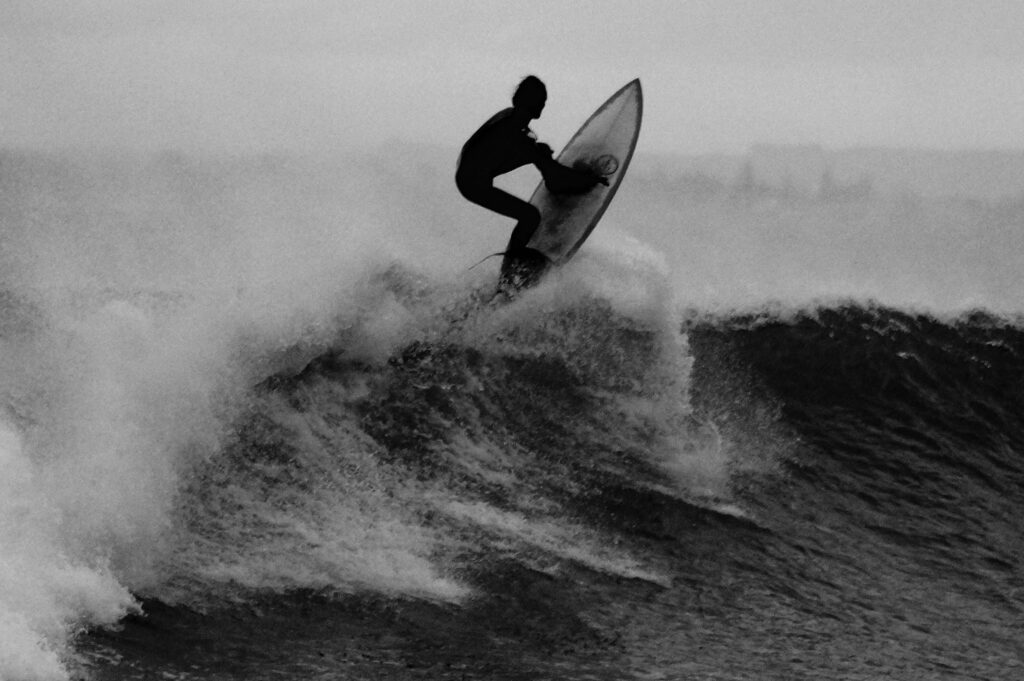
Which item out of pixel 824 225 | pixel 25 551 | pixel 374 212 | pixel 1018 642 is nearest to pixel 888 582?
pixel 1018 642

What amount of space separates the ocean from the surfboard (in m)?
0.44

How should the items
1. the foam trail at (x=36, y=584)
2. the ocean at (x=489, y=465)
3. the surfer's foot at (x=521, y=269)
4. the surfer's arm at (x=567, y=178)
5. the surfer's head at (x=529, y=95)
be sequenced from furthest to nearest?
the surfer's foot at (x=521, y=269)
the surfer's arm at (x=567, y=178)
the surfer's head at (x=529, y=95)
the ocean at (x=489, y=465)
the foam trail at (x=36, y=584)

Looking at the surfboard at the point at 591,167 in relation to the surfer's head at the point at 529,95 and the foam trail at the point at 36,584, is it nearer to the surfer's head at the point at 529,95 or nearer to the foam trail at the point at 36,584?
the surfer's head at the point at 529,95

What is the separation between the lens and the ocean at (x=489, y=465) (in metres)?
6.79

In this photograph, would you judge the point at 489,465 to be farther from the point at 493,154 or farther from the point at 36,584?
the point at 36,584

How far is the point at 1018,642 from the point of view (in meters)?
7.54

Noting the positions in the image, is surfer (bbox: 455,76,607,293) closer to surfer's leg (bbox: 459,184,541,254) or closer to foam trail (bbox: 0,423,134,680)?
surfer's leg (bbox: 459,184,541,254)

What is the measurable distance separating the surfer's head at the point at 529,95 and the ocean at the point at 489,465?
1.54 metres

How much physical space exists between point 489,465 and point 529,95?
2.46 metres

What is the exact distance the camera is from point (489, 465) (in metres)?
8.95

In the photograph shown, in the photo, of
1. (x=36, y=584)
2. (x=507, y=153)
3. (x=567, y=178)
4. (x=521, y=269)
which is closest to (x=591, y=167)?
(x=567, y=178)

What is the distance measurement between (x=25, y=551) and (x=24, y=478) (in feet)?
1.80

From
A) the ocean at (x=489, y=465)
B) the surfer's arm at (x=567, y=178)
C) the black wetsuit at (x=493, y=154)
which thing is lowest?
the ocean at (x=489, y=465)

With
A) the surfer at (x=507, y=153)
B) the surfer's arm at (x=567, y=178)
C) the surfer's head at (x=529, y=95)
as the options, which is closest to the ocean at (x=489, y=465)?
the surfer's arm at (x=567, y=178)
